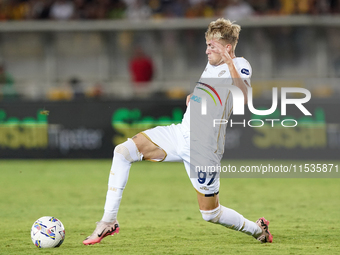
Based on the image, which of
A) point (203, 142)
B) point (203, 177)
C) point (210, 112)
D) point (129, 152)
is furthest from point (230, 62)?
point (129, 152)

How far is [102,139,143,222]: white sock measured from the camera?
18.2 feet

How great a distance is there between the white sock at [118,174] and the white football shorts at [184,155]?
0.75 ft

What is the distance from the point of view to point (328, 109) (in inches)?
505

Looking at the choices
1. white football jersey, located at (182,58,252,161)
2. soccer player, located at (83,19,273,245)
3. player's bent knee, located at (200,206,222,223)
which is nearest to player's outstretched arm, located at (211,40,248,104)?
soccer player, located at (83,19,273,245)

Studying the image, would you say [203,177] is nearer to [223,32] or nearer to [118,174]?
[118,174]

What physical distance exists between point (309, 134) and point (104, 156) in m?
4.52

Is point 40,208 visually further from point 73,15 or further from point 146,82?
point 73,15

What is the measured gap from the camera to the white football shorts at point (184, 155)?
5.45m

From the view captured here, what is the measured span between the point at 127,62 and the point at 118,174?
11.6 metres

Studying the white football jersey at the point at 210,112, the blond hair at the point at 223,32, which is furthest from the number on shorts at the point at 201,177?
the blond hair at the point at 223,32

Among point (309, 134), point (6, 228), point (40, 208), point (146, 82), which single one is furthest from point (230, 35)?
point (146, 82)

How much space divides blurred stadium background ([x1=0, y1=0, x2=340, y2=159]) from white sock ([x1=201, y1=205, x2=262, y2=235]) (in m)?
7.23

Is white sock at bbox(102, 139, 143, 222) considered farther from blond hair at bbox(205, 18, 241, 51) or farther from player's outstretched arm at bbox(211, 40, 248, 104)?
blond hair at bbox(205, 18, 241, 51)

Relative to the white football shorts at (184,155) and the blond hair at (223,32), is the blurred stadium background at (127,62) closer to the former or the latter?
the white football shorts at (184,155)
